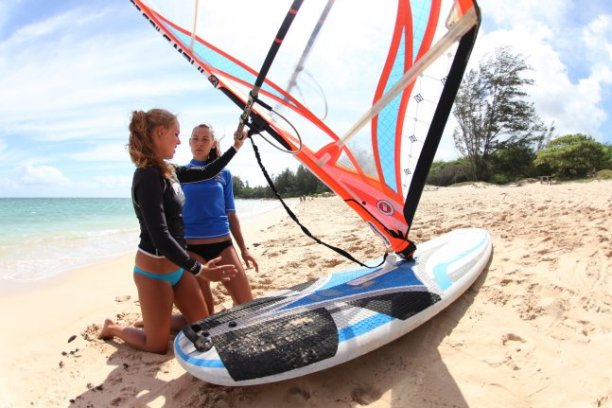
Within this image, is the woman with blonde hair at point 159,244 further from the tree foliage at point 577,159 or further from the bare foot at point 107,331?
the tree foliage at point 577,159

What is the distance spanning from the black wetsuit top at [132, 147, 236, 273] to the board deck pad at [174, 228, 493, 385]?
0.46 meters

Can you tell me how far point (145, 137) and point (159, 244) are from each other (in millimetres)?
615

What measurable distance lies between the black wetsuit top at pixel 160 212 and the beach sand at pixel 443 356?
731 millimetres

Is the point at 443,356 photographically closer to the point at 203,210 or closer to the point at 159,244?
the point at 159,244

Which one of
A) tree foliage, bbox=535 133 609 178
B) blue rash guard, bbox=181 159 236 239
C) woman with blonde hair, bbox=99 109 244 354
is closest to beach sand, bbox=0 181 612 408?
woman with blonde hair, bbox=99 109 244 354

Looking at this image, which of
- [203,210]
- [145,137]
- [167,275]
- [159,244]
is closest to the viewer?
[159,244]

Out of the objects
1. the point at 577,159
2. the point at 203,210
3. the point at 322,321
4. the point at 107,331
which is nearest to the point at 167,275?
the point at 203,210

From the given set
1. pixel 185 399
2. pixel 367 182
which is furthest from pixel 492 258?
pixel 185 399

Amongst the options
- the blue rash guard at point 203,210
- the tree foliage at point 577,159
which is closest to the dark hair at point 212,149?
the blue rash guard at point 203,210

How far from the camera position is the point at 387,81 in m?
2.40

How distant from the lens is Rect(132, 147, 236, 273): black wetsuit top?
6.44ft

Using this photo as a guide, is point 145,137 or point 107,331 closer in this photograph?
point 145,137

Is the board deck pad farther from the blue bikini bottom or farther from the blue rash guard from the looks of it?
the blue rash guard

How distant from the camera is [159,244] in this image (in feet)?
6.44
